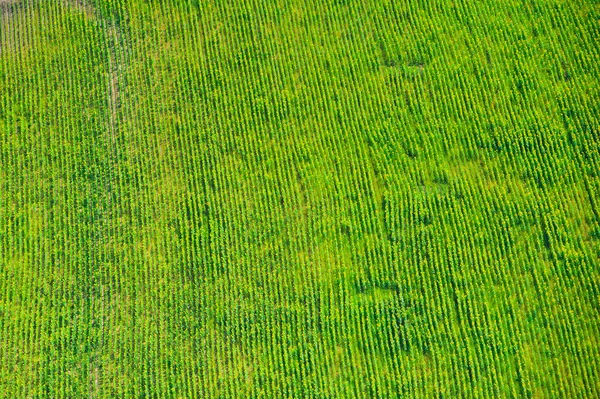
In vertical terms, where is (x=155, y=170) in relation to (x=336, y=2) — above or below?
below

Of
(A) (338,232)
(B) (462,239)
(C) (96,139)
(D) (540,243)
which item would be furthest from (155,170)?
(D) (540,243)

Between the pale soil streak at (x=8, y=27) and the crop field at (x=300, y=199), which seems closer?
the crop field at (x=300, y=199)

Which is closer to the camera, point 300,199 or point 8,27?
point 300,199

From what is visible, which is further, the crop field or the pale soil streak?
the pale soil streak

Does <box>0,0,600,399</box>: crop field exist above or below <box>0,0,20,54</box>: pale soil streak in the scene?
below

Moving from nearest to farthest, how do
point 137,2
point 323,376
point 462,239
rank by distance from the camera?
point 323,376 < point 462,239 < point 137,2

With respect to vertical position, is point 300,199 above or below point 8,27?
below

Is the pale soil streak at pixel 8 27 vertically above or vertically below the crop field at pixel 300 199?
above

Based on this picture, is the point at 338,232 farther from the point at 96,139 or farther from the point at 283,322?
the point at 96,139
